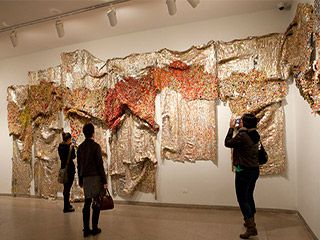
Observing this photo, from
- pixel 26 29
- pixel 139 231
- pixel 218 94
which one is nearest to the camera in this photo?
pixel 139 231

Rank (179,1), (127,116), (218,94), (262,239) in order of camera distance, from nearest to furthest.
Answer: (262,239) → (179,1) → (218,94) → (127,116)

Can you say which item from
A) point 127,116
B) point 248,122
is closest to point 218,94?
point 248,122

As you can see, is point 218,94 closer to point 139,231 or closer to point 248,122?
point 248,122

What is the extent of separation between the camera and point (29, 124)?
6.11m

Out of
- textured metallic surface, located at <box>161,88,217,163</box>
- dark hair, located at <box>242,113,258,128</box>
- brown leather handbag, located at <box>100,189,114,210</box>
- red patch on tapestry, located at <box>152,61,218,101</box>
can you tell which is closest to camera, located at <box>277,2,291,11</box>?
red patch on tapestry, located at <box>152,61,218,101</box>

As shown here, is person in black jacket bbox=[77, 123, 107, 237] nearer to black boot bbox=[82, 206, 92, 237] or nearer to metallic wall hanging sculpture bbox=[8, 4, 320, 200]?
black boot bbox=[82, 206, 92, 237]

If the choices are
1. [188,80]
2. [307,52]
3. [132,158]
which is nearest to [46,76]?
[132,158]

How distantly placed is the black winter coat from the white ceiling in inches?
75.6

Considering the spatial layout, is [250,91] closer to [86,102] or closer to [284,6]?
[284,6]

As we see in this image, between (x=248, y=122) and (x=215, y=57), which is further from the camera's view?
(x=215, y=57)

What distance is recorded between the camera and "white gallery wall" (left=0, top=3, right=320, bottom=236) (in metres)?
3.69

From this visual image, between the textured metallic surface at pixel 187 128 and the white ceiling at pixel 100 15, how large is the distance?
3.89 ft

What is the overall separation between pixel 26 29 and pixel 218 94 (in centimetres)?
332

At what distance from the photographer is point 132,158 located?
4.99 meters
